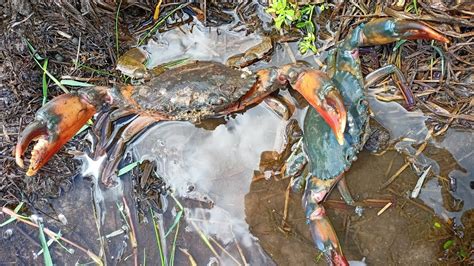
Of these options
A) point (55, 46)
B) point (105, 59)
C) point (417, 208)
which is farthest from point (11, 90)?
point (417, 208)

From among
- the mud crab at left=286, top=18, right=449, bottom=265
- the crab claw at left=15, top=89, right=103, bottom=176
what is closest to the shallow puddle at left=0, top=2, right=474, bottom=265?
the mud crab at left=286, top=18, right=449, bottom=265

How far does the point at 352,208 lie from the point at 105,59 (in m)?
2.05

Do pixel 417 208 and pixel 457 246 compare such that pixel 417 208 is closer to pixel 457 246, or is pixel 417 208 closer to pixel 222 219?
pixel 457 246

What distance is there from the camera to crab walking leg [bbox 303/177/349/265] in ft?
11.0

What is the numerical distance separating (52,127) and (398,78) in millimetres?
2256

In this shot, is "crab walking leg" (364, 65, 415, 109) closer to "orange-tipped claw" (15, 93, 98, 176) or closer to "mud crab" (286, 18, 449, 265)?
"mud crab" (286, 18, 449, 265)

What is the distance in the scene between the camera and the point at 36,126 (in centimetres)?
326

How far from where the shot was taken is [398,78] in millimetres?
3572

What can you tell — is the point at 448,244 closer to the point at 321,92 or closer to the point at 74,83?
Answer: the point at 321,92

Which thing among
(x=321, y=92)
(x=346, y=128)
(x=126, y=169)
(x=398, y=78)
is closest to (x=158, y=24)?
(x=126, y=169)

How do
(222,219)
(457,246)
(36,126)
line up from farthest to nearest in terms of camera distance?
(222,219)
(457,246)
(36,126)

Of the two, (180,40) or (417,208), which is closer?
(417,208)

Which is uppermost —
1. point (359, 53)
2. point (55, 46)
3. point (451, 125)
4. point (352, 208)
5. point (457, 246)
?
point (55, 46)

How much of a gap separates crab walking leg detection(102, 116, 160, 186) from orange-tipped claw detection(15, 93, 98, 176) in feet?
1.36
